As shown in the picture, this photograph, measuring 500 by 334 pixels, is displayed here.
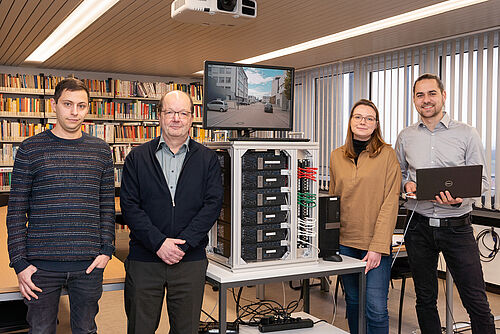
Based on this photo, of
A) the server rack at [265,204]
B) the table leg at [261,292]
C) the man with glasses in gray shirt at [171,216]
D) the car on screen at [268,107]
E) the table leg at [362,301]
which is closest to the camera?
the man with glasses in gray shirt at [171,216]

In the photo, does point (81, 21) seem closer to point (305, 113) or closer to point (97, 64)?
point (97, 64)

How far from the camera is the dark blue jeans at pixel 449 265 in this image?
2.67 metres

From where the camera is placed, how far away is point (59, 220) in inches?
80.4

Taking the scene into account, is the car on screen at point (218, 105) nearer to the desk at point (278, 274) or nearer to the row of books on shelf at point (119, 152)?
the desk at point (278, 274)

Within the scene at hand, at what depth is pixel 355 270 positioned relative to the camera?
2.54m

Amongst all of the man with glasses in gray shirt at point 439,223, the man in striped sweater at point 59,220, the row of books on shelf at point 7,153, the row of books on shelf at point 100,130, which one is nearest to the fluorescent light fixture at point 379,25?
the man with glasses in gray shirt at point 439,223

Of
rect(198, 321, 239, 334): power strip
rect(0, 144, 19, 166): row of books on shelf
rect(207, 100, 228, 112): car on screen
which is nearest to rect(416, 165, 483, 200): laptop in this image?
rect(207, 100, 228, 112): car on screen

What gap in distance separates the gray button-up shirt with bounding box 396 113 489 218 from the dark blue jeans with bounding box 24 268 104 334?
1.84 metres

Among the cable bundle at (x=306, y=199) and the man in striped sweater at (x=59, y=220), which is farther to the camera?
the cable bundle at (x=306, y=199)

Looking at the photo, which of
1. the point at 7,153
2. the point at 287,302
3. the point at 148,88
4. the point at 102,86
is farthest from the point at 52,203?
the point at 148,88

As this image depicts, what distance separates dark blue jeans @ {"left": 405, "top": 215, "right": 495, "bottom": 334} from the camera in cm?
267

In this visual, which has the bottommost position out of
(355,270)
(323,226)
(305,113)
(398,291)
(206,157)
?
(398,291)

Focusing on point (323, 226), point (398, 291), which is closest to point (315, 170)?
point (323, 226)

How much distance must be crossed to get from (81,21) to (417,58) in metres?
3.89
